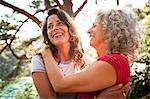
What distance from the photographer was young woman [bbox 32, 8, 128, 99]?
1.66 m

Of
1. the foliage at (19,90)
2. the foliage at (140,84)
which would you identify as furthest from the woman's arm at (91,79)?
the foliage at (19,90)

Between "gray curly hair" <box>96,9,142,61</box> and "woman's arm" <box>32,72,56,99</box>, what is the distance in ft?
1.06

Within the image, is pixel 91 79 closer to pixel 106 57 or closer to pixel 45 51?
pixel 106 57

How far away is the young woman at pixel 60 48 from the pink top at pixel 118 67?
A: 15cm

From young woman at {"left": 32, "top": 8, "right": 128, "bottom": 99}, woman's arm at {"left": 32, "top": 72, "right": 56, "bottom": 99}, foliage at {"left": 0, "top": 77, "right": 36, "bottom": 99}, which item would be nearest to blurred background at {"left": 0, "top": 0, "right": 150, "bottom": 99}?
foliage at {"left": 0, "top": 77, "right": 36, "bottom": 99}

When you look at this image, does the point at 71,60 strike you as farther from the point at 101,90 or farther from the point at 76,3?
the point at 76,3

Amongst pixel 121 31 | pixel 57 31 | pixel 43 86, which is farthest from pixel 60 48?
pixel 121 31

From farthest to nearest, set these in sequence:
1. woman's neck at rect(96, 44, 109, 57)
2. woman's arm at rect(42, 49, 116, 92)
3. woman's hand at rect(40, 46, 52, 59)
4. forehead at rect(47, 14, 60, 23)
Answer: forehead at rect(47, 14, 60, 23) < woman's hand at rect(40, 46, 52, 59) < woman's neck at rect(96, 44, 109, 57) < woman's arm at rect(42, 49, 116, 92)

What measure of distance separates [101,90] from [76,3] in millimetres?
5344

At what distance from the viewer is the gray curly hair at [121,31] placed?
154 centimetres

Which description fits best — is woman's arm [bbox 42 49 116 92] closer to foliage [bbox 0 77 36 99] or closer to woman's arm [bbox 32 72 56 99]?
woman's arm [bbox 32 72 56 99]

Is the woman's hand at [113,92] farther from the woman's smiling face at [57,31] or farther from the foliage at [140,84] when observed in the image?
the foliage at [140,84]

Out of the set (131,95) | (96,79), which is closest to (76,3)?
(131,95)

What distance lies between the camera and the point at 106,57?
149cm
